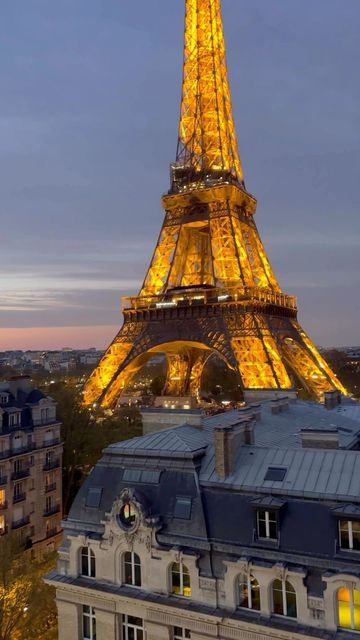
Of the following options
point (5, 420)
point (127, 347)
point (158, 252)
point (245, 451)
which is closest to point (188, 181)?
point (158, 252)

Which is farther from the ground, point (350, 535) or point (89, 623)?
point (350, 535)

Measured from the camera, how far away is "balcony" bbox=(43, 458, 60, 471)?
33.8 metres

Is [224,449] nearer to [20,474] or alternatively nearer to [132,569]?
[132,569]

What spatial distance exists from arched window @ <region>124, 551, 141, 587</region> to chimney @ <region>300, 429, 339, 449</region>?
6.54 m

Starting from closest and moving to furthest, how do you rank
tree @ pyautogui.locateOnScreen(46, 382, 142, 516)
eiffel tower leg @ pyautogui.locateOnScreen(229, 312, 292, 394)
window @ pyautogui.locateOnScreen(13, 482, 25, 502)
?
window @ pyautogui.locateOnScreen(13, 482, 25, 502) → tree @ pyautogui.locateOnScreen(46, 382, 142, 516) → eiffel tower leg @ pyautogui.locateOnScreen(229, 312, 292, 394)

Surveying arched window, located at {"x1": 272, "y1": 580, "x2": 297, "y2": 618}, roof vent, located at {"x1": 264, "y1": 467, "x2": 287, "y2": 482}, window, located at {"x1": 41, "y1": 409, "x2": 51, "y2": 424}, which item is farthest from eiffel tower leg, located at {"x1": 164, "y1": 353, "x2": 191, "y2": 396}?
arched window, located at {"x1": 272, "y1": 580, "x2": 297, "y2": 618}

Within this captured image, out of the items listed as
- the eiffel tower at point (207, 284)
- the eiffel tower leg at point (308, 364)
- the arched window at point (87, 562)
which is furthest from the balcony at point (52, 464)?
the eiffel tower leg at point (308, 364)

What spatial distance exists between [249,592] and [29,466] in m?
21.1

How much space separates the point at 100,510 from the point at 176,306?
122 feet

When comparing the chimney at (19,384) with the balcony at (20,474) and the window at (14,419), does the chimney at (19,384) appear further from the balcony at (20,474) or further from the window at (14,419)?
the balcony at (20,474)

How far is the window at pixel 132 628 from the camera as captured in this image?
1549 centimetres

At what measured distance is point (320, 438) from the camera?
17.8 m

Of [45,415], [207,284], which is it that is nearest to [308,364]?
[207,284]

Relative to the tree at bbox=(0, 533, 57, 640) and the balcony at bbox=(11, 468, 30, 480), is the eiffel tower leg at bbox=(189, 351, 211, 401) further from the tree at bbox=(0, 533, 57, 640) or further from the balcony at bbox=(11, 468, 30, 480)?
the tree at bbox=(0, 533, 57, 640)
